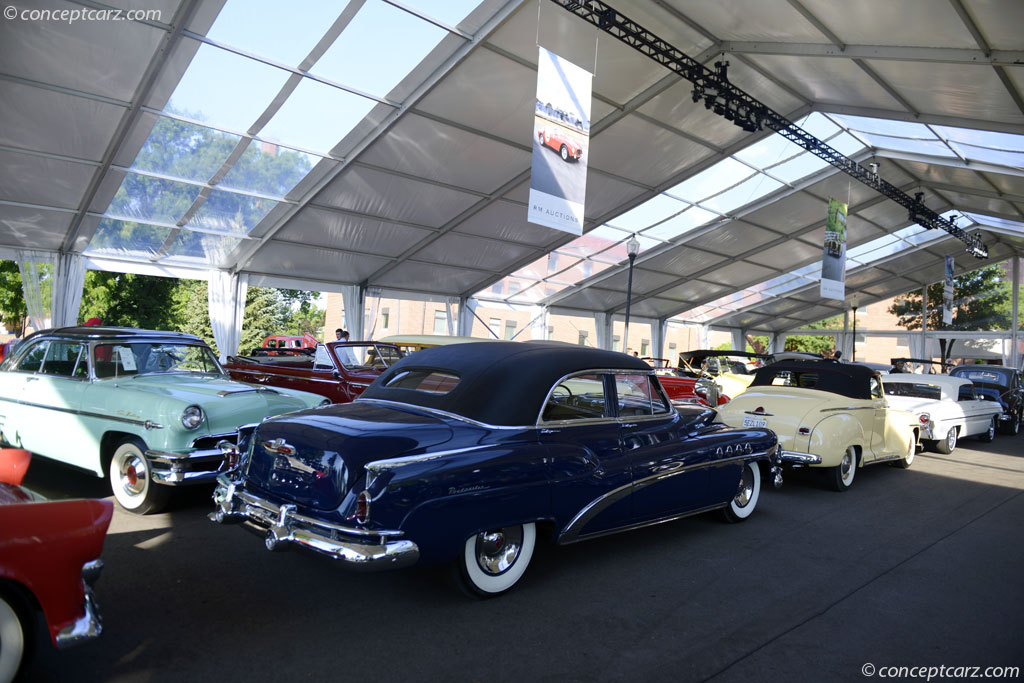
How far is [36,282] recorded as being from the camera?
14648mm

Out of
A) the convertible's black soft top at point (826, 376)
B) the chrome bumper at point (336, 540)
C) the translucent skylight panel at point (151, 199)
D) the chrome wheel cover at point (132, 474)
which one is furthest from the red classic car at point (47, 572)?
the translucent skylight panel at point (151, 199)

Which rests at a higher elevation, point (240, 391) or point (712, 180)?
point (712, 180)

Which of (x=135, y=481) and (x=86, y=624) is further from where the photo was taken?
(x=135, y=481)

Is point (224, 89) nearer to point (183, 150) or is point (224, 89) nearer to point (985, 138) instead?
point (183, 150)

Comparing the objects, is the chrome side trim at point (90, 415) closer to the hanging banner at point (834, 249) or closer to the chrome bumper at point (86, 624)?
the chrome bumper at point (86, 624)

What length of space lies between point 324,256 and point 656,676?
52.7ft

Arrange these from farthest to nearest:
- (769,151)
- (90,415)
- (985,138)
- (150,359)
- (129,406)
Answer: (769,151) → (985,138) → (150,359) → (90,415) → (129,406)

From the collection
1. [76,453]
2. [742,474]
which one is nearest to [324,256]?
[76,453]

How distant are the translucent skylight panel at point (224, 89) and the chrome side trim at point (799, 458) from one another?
381 inches

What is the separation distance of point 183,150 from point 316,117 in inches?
107

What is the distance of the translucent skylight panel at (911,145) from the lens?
15859 mm

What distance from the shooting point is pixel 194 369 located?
6805mm

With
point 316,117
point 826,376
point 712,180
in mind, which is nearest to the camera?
point 826,376

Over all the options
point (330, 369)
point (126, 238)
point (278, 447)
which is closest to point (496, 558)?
point (278, 447)
